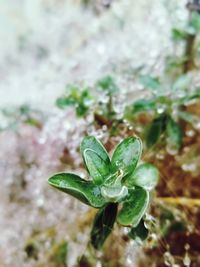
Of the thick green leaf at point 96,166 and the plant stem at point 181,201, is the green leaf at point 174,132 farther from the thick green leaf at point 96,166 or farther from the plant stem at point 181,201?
the thick green leaf at point 96,166

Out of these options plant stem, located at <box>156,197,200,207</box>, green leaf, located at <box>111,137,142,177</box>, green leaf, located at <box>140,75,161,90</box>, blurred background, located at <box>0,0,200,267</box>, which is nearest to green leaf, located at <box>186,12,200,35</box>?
blurred background, located at <box>0,0,200,267</box>

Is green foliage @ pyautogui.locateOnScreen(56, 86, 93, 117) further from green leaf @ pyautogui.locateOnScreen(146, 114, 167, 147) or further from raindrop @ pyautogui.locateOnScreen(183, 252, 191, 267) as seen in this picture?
raindrop @ pyautogui.locateOnScreen(183, 252, 191, 267)

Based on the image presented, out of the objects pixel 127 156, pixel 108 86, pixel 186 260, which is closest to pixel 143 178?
pixel 127 156

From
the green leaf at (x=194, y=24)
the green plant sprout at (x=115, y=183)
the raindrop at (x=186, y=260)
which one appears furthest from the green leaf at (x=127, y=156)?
the green leaf at (x=194, y=24)

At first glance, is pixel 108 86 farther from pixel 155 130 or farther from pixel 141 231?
pixel 141 231

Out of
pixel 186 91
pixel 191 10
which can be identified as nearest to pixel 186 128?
pixel 186 91

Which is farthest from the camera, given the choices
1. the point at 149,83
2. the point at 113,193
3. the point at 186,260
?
the point at 149,83

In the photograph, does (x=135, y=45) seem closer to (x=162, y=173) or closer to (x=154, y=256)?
(x=162, y=173)
